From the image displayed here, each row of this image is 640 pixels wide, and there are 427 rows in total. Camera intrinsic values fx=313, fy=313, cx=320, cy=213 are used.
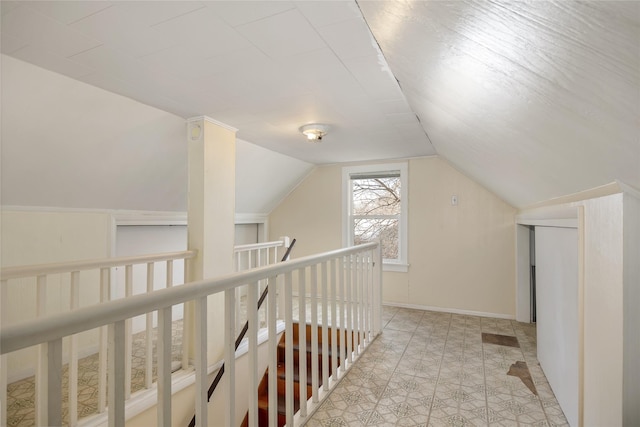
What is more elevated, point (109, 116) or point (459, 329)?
point (109, 116)

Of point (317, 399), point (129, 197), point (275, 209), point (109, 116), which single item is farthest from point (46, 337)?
point (275, 209)

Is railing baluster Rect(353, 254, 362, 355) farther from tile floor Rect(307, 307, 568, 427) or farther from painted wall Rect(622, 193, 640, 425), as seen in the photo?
painted wall Rect(622, 193, 640, 425)

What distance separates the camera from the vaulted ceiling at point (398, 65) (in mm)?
741

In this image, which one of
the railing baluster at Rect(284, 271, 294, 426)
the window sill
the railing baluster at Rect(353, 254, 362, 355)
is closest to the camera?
the railing baluster at Rect(284, 271, 294, 426)

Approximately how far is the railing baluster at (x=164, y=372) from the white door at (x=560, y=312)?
76.3 inches

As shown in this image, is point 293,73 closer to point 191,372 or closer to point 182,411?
point 191,372

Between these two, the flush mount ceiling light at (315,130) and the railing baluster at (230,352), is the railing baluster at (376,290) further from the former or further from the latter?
the railing baluster at (230,352)

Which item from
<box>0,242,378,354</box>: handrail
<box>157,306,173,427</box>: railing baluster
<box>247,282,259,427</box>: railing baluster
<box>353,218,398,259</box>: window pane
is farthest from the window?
<box>157,306,173,427</box>: railing baluster

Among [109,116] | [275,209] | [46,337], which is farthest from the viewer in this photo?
[275,209]

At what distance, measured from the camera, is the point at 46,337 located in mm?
650

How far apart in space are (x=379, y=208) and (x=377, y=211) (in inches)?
2.1

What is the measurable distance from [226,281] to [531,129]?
1.38 meters

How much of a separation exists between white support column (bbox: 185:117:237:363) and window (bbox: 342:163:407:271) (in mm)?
2205

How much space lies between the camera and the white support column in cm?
266
